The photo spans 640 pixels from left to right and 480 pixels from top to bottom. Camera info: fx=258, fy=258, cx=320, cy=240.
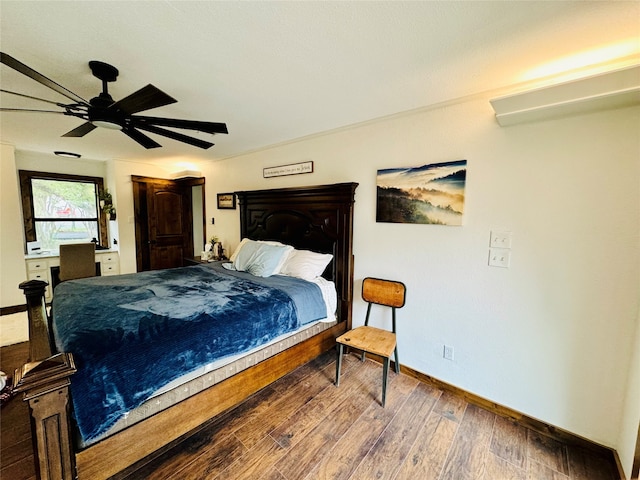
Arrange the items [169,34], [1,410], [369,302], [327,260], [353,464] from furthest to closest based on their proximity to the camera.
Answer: [327,260] → [369,302] → [1,410] → [353,464] → [169,34]

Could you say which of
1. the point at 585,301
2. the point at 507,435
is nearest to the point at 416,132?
the point at 585,301

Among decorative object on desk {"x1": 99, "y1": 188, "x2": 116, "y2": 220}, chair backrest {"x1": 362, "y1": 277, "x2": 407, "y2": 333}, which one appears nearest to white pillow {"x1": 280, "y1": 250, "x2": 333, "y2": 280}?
chair backrest {"x1": 362, "y1": 277, "x2": 407, "y2": 333}

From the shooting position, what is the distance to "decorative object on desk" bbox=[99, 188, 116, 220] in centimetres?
445

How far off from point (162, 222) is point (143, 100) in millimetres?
3992

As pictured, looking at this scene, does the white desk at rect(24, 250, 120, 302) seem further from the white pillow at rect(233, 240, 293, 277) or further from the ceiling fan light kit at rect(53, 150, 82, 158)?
the white pillow at rect(233, 240, 293, 277)

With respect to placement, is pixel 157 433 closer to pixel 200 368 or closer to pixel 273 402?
pixel 200 368

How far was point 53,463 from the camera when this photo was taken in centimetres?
107

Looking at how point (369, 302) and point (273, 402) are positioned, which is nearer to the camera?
point (273, 402)

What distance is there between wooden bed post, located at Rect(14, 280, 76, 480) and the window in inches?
178

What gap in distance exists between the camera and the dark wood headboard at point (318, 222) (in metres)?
2.67

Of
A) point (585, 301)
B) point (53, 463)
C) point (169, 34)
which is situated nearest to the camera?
point (53, 463)

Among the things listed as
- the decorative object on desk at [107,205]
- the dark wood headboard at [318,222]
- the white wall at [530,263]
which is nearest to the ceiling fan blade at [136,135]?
the dark wood headboard at [318,222]

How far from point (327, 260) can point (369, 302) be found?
611 millimetres

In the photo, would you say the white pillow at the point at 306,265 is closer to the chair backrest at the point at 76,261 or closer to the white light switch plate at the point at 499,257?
the white light switch plate at the point at 499,257
